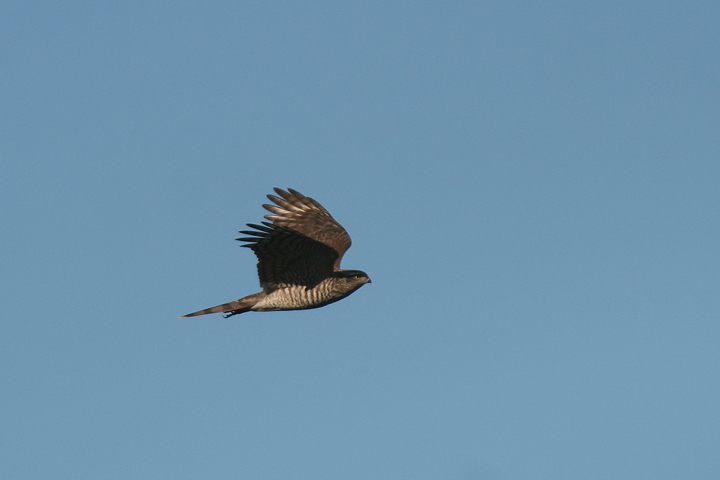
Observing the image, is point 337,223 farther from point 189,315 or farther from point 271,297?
point 189,315

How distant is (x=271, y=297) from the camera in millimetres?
18688

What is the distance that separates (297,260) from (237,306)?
162 cm

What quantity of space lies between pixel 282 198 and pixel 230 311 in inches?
88.0

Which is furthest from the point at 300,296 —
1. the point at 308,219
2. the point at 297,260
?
the point at 308,219

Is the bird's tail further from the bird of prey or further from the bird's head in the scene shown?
the bird's head

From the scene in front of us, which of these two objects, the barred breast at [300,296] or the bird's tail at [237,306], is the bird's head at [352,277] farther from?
the bird's tail at [237,306]

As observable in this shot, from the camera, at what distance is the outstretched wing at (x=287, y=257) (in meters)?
17.3

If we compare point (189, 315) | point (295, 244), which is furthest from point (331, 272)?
point (189, 315)

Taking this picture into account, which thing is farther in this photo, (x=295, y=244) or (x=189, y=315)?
(x=189, y=315)

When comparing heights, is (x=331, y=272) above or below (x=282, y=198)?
below

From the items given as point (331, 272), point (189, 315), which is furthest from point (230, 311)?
point (331, 272)

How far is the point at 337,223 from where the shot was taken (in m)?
19.1

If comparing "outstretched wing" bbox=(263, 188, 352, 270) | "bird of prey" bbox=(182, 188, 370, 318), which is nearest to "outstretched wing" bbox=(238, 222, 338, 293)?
"bird of prey" bbox=(182, 188, 370, 318)

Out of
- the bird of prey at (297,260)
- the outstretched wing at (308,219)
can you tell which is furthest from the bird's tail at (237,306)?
the outstretched wing at (308,219)
